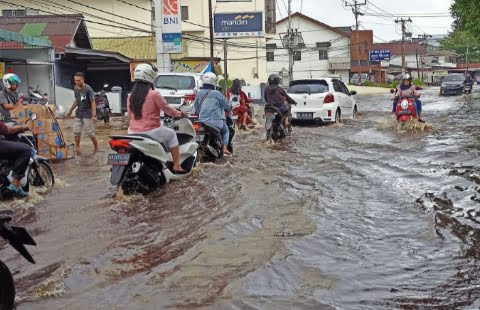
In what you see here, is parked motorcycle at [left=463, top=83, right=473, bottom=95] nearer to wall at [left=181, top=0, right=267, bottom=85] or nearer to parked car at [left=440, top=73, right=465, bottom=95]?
parked car at [left=440, top=73, right=465, bottom=95]

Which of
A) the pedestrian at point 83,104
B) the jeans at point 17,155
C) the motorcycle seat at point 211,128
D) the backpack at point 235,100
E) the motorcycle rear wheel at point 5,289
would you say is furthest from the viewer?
the backpack at point 235,100

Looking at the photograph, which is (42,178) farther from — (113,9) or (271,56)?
(271,56)

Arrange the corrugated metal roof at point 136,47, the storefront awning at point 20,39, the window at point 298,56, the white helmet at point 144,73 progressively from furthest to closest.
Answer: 1. the window at point 298,56
2. the corrugated metal roof at point 136,47
3. the storefront awning at point 20,39
4. the white helmet at point 144,73

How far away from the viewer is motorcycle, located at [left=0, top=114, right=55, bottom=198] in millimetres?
7043

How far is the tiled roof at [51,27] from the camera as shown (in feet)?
85.0

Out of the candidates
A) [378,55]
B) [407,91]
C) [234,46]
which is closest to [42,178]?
[407,91]

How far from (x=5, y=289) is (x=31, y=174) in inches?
179

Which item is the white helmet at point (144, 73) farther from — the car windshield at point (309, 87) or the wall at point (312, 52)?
the wall at point (312, 52)

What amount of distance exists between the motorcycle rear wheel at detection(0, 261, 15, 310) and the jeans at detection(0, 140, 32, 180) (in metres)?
3.36

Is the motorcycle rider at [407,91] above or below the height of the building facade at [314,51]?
below

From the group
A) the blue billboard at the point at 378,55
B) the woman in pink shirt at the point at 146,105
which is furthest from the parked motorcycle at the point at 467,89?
the woman in pink shirt at the point at 146,105

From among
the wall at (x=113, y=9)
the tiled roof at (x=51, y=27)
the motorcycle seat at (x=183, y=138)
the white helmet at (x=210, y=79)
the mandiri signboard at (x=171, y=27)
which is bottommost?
the motorcycle seat at (x=183, y=138)

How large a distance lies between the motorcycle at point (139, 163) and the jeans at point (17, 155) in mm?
967

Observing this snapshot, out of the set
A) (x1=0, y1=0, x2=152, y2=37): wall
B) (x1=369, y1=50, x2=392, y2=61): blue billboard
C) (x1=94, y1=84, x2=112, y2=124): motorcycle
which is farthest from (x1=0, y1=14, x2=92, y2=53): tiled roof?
(x1=369, y1=50, x2=392, y2=61): blue billboard
